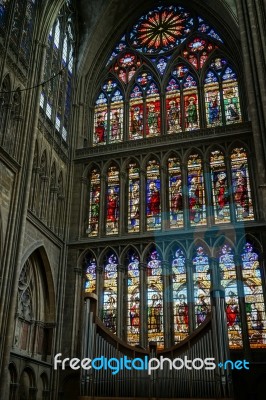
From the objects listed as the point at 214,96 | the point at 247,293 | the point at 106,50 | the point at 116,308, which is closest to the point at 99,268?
the point at 116,308

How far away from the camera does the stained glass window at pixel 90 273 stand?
1892 cm

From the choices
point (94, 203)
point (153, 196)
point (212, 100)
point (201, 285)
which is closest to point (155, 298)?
point (201, 285)

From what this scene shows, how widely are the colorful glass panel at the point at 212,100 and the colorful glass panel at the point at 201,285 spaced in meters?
5.67

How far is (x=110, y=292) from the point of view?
1861 centimetres

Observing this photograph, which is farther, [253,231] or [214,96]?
[214,96]

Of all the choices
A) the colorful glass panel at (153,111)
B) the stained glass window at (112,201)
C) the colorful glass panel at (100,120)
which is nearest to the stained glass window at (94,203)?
the stained glass window at (112,201)

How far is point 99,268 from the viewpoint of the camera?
1895 centimetres

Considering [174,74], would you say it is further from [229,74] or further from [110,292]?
[110,292]

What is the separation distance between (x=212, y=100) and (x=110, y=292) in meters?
9.07

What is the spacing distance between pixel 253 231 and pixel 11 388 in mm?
9400

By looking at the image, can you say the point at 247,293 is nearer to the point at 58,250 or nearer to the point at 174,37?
the point at 58,250

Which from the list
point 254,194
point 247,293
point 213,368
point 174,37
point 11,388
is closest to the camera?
point 213,368

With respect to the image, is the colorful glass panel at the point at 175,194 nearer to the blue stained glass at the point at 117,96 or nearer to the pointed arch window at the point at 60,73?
the blue stained glass at the point at 117,96

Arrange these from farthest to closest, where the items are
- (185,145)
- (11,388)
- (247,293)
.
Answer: (185,145)
(247,293)
(11,388)
